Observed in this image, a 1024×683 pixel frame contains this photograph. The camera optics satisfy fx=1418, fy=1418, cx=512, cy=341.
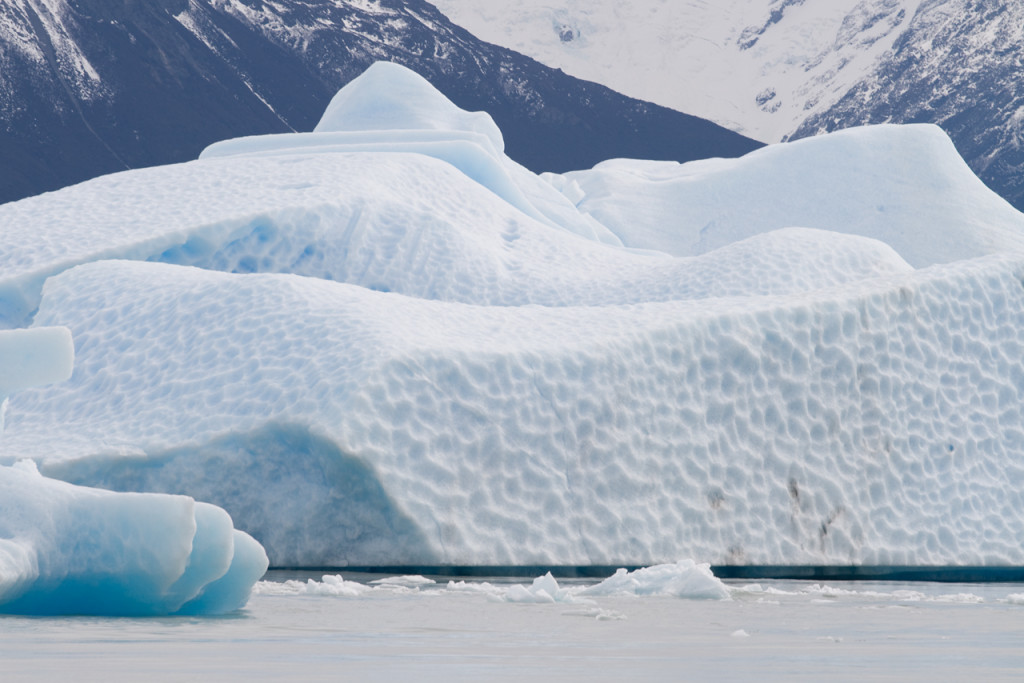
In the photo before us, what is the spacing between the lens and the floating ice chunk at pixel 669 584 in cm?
642

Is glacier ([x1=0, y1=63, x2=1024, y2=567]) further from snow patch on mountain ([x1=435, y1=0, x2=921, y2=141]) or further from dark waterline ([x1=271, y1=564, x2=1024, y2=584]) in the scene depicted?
snow patch on mountain ([x1=435, y1=0, x2=921, y2=141])

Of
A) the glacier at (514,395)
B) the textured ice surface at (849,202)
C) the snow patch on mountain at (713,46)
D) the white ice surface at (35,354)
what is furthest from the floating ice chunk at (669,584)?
the snow patch on mountain at (713,46)

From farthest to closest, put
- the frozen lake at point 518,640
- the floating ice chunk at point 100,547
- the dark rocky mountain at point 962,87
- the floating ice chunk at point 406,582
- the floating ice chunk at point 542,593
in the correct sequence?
1. the dark rocky mountain at point 962,87
2. the floating ice chunk at point 406,582
3. the floating ice chunk at point 542,593
4. the floating ice chunk at point 100,547
5. the frozen lake at point 518,640

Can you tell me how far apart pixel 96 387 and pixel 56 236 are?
12.9ft

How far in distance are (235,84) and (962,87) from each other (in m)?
47.3

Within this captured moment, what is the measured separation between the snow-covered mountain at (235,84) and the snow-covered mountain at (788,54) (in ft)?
45.2

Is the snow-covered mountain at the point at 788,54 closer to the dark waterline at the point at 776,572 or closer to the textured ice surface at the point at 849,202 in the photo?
the textured ice surface at the point at 849,202

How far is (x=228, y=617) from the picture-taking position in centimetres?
522

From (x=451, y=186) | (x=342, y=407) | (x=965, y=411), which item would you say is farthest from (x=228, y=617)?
(x=451, y=186)

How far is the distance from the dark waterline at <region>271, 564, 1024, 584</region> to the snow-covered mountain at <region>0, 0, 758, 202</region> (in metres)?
63.4

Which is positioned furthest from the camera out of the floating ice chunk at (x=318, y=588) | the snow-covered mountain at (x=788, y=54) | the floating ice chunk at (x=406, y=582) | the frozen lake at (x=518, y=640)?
the snow-covered mountain at (x=788, y=54)

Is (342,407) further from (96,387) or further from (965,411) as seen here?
(965,411)

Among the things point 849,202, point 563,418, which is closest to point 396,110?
point 849,202

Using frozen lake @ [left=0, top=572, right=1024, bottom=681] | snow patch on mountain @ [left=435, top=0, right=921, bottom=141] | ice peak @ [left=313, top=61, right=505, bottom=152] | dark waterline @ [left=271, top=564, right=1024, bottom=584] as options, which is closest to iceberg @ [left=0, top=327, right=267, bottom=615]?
frozen lake @ [left=0, top=572, right=1024, bottom=681]
